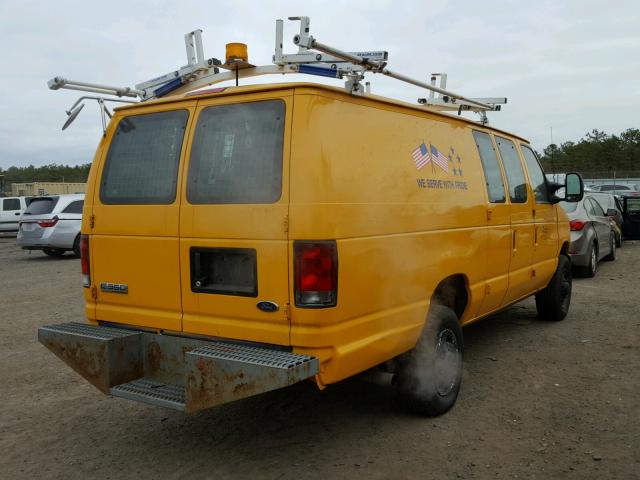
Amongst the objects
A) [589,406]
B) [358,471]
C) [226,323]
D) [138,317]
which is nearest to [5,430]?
[138,317]

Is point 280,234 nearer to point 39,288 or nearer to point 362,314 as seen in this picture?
point 362,314

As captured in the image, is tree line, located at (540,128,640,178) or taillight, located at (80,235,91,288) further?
tree line, located at (540,128,640,178)

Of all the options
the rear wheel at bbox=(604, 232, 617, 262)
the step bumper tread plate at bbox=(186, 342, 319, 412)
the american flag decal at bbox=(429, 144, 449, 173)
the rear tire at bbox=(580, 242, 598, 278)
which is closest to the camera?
the step bumper tread plate at bbox=(186, 342, 319, 412)

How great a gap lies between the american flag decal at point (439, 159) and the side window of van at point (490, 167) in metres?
0.71

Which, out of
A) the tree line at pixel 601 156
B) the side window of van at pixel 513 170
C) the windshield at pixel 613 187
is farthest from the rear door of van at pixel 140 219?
the tree line at pixel 601 156

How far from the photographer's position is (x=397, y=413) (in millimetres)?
4340

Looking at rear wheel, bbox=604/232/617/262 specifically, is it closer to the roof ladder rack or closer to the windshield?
the roof ladder rack

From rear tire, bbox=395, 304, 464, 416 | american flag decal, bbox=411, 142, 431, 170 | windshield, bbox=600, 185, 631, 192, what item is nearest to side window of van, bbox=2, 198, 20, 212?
american flag decal, bbox=411, 142, 431, 170

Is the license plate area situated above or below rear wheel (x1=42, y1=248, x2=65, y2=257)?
above

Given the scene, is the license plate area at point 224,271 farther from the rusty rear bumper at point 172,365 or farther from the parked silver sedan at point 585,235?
the parked silver sedan at point 585,235

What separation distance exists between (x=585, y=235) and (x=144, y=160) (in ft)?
27.3

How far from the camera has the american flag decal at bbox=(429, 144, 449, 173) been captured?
434 cm

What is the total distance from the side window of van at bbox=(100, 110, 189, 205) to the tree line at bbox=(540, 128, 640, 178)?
43298 mm

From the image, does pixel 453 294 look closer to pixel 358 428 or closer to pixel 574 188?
pixel 358 428
